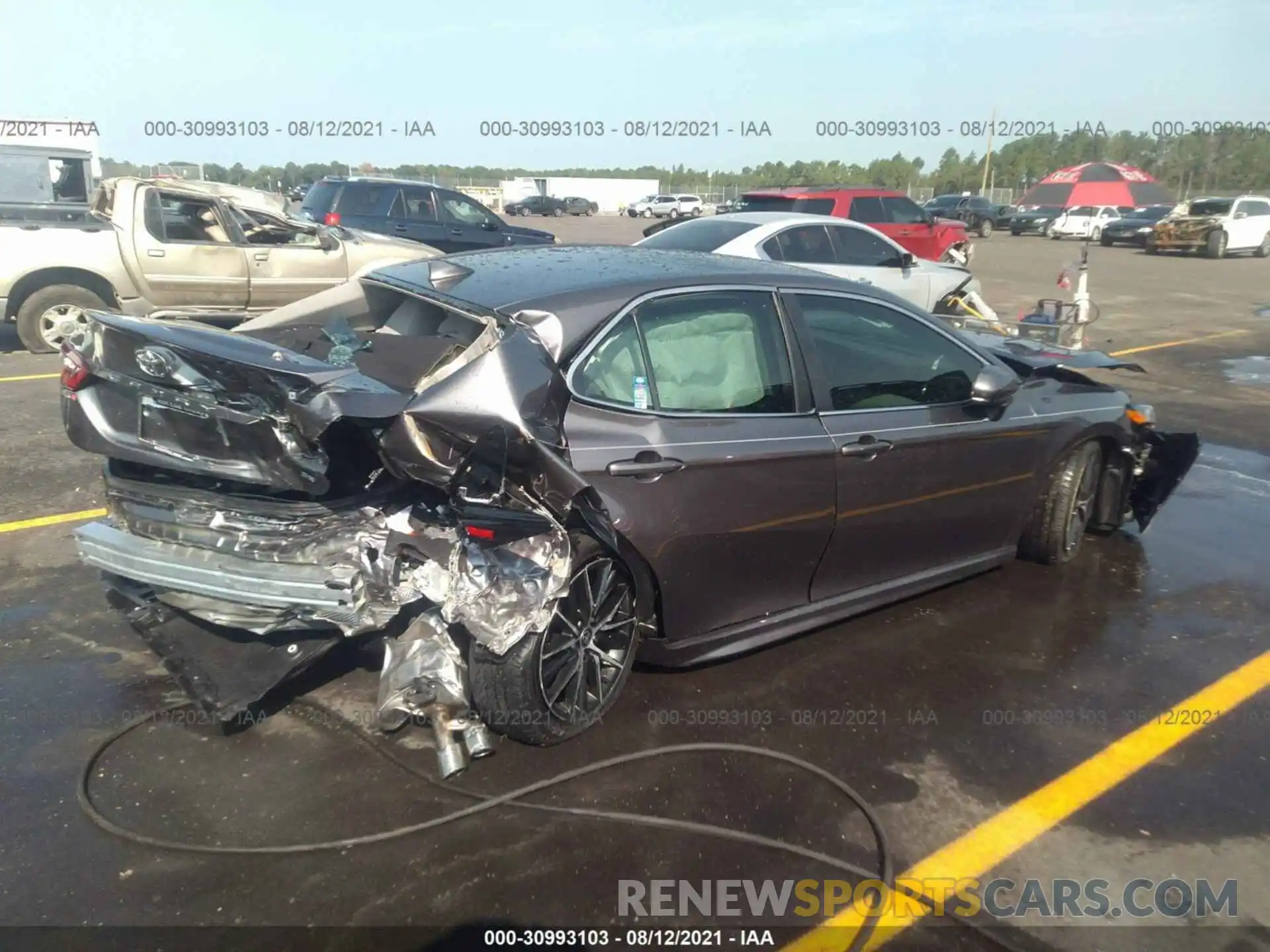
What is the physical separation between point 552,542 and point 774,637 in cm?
122

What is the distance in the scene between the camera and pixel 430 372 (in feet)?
11.3

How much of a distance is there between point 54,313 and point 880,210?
11607 mm

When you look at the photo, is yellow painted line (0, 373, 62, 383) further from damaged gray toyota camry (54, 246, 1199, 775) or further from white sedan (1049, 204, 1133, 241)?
white sedan (1049, 204, 1133, 241)

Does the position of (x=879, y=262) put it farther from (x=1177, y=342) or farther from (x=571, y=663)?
(x=571, y=663)

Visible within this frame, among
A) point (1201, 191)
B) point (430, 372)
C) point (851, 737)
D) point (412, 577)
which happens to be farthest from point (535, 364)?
point (1201, 191)

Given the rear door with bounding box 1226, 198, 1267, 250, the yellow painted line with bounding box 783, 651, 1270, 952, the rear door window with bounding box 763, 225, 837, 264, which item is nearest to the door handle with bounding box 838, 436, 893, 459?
the yellow painted line with bounding box 783, 651, 1270, 952

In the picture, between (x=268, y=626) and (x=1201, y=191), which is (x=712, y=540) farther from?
→ (x=1201, y=191)

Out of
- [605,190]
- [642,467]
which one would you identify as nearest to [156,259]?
[642,467]

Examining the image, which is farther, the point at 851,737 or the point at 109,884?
the point at 851,737

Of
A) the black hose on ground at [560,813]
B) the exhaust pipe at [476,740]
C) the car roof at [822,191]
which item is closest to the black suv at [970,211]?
the car roof at [822,191]

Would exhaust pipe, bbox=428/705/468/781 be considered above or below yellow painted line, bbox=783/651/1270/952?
above

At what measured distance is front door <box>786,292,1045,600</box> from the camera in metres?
4.15

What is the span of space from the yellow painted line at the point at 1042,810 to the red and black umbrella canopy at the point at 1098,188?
206 inches

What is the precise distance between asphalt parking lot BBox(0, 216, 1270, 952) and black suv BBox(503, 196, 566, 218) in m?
50.4
